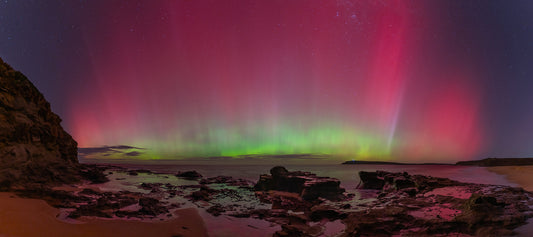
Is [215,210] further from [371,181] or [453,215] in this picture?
[371,181]

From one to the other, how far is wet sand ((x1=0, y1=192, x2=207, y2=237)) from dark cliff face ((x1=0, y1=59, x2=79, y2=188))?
418 centimetres

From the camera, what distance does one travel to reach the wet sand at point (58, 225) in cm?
825

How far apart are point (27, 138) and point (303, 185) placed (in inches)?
938

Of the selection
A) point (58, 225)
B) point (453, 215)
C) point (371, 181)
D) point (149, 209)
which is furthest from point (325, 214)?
point (371, 181)

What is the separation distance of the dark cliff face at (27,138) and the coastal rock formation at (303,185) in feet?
68.3

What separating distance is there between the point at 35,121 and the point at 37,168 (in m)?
4.49

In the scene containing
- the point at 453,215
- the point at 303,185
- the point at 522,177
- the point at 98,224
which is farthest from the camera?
the point at 522,177

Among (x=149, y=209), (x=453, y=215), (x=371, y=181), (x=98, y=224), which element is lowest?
(x=371, y=181)

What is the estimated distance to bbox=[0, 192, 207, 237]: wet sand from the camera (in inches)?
325

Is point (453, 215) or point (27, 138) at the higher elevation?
point (27, 138)

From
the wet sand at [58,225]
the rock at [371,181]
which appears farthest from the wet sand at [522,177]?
the wet sand at [58,225]

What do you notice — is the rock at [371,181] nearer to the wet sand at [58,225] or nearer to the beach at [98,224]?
the beach at [98,224]

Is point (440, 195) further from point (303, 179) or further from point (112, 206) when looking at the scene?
point (112, 206)

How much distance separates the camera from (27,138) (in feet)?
59.5
